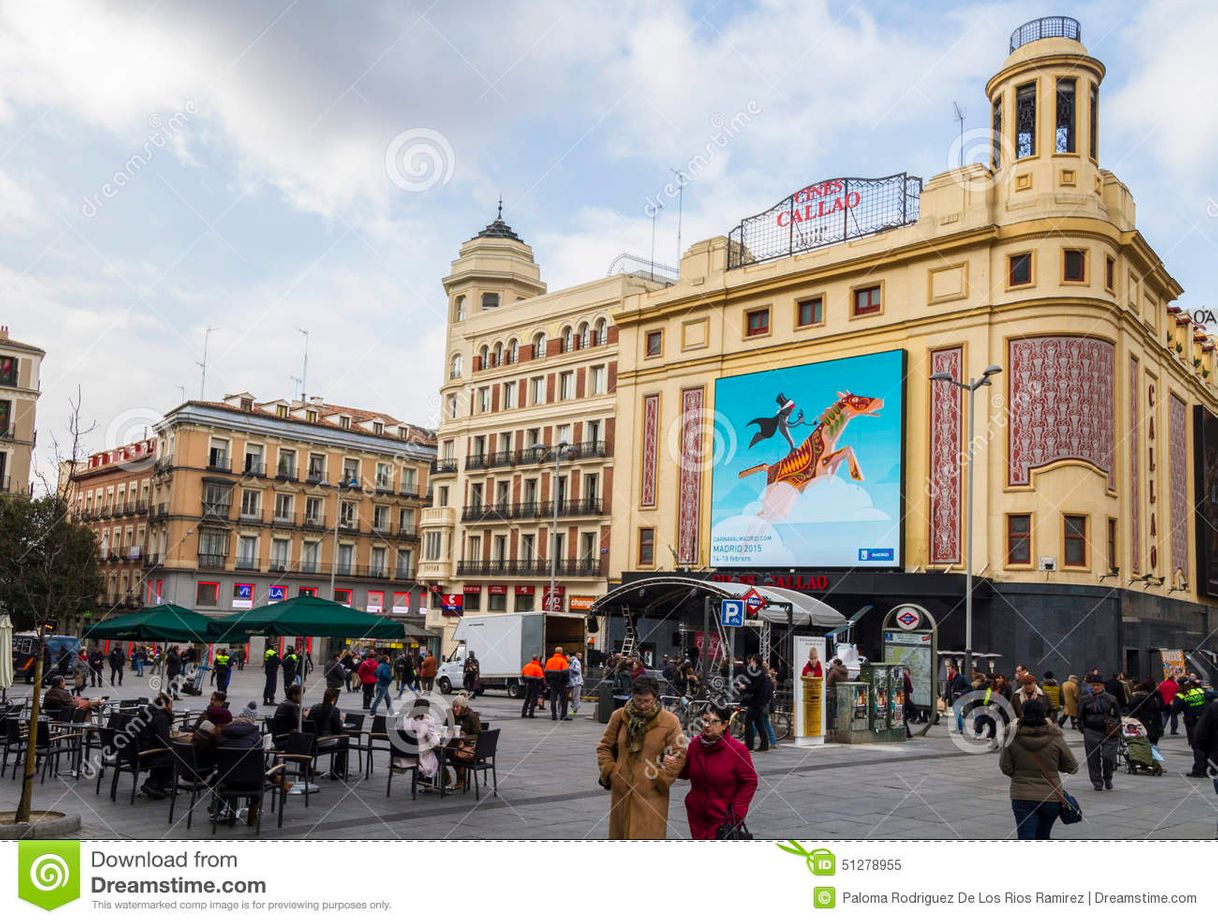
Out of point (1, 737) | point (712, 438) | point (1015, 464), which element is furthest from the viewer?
point (712, 438)

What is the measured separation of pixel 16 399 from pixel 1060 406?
50.5 metres

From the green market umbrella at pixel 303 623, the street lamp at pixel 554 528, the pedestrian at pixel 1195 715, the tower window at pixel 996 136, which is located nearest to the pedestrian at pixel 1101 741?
the pedestrian at pixel 1195 715

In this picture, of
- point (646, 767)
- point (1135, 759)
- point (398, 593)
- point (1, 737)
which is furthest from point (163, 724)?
point (398, 593)

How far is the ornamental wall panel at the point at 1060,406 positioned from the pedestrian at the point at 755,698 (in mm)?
20402

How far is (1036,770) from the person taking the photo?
380 inches

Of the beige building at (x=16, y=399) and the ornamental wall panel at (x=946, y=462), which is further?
the beige building at (x=16, y=399)

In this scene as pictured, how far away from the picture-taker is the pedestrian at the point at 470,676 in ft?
126

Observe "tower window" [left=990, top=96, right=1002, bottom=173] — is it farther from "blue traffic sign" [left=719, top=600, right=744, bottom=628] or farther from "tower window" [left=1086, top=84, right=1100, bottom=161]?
"blue traffic sign" [left=719, top=600, right=744, bottom=628]

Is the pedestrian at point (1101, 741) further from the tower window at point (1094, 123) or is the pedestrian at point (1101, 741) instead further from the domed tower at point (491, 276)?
the domed tower at point (491, 276)

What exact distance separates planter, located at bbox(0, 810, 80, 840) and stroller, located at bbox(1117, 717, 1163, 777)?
51.7 feet

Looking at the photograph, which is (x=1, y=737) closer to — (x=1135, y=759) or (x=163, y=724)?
(x=163, y=724)

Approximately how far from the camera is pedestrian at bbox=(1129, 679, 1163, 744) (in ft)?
76.4

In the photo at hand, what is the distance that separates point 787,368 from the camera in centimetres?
4447
